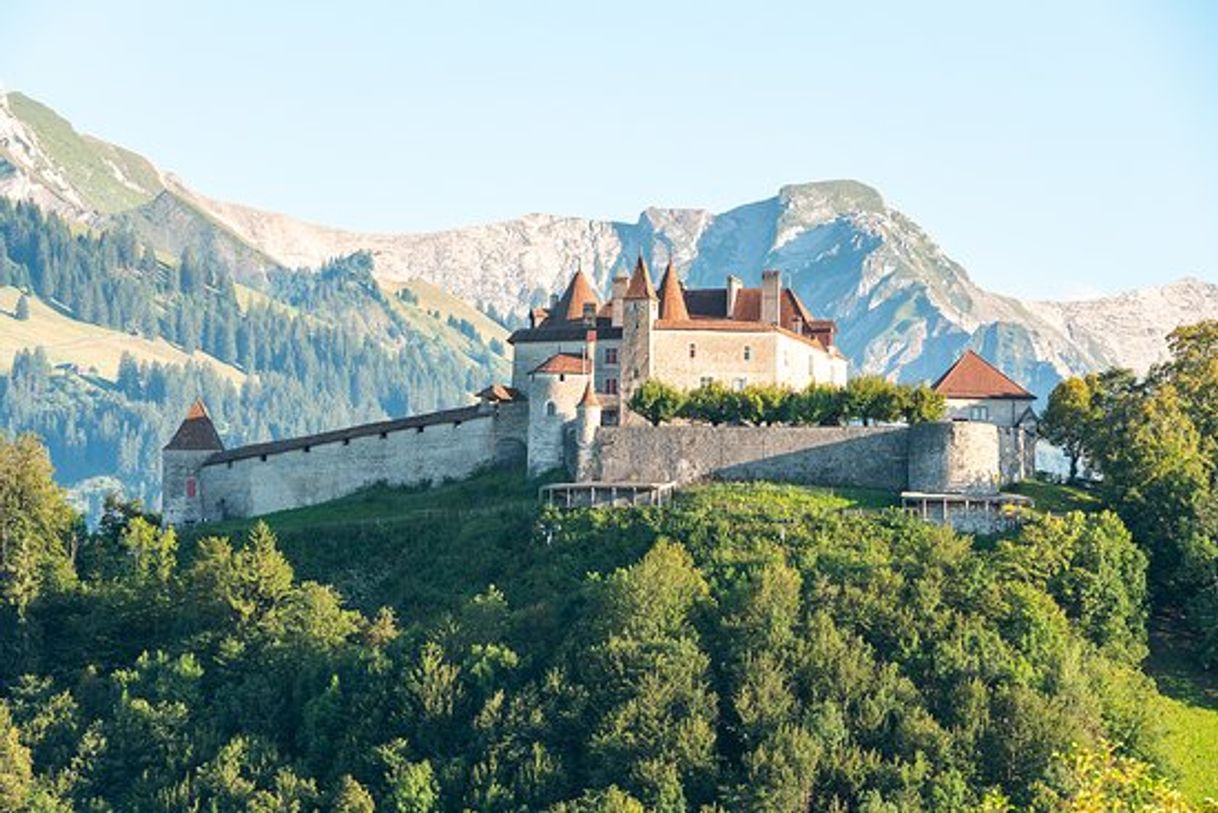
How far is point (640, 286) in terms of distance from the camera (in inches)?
3976

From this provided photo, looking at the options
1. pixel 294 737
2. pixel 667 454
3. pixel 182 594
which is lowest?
pixel 294 737

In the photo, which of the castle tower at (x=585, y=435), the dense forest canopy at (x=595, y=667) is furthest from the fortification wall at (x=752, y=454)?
the dense forest canopy at (x=595, y=667)

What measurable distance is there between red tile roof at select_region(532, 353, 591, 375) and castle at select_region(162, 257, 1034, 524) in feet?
0.23

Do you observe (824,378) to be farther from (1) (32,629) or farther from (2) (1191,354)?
(1) (32,629)

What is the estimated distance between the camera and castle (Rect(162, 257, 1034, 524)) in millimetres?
93625

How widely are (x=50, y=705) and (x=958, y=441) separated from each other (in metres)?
41.9

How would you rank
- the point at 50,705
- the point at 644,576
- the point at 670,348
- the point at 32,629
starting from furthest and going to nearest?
the point at 670,348 < the point at 32,629 < the point at 50,705 < the point at 644,576

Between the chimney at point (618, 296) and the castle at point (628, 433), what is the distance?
0.45ft

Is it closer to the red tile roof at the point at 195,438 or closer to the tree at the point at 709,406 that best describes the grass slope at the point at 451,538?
the tree at the point at 709,406

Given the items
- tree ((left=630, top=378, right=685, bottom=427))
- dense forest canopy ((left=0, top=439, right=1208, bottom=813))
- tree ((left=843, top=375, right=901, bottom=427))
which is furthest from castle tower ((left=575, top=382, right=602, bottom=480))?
tree ((left=843, top=375, right=901, bottom=427))

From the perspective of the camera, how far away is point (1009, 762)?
71812 mm

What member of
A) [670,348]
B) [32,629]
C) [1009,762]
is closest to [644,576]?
[1009,762]

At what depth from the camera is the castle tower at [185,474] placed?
110250 mm

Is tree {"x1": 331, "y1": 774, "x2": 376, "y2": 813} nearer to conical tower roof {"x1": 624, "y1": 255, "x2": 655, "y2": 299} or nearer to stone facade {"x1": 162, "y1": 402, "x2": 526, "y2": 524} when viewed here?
stone facade {"x1": 162, "y1": 402, "x2": 526, "y2": 524}
